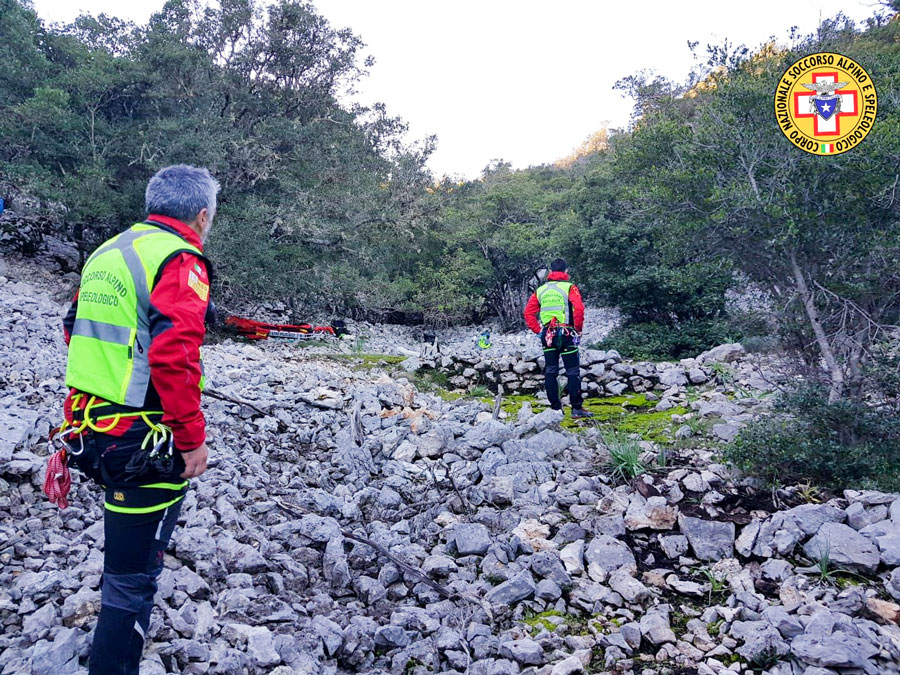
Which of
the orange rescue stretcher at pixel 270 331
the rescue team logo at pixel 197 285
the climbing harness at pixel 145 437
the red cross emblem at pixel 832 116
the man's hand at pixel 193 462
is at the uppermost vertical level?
the red cross emblem at pixel 832 116

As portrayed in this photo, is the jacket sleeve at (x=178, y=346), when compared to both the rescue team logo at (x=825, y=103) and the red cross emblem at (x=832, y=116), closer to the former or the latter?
the rescue team logo at (x=825, y=103)

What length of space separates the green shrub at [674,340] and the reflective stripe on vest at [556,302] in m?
7.42

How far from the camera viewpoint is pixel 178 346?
208 centimetres

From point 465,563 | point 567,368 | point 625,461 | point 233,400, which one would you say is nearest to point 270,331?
point 233,400

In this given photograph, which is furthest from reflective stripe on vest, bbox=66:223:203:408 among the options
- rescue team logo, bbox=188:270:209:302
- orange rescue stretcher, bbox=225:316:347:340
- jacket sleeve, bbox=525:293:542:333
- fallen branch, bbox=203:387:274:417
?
orange rescue stretcher, bbox=225:316:347:340

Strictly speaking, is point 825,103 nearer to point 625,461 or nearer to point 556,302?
point 556,302

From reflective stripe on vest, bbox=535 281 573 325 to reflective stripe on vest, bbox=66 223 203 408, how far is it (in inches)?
203

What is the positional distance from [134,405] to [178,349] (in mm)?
275

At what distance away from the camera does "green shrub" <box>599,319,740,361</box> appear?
13.2m

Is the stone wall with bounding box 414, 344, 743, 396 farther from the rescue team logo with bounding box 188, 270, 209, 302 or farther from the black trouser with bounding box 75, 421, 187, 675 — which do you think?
the black trouser with bounding box 75, 421, 187, 675

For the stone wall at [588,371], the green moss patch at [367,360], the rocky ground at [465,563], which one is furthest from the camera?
the green moss patch at [367,360]

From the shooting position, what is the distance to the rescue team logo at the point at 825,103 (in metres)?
4.86

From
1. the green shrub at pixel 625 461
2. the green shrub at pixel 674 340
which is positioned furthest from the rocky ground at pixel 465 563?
the green shrub at pixel 674 340

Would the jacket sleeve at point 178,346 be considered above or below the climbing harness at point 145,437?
above
